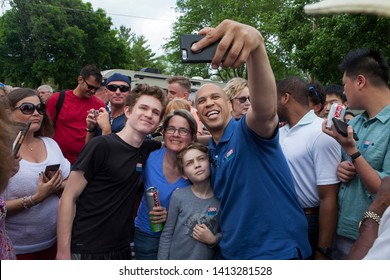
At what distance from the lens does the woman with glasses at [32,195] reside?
109 inches

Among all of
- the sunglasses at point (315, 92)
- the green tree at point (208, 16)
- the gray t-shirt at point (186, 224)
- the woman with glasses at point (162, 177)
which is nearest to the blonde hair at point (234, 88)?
the sunglasses at point (315, 92)

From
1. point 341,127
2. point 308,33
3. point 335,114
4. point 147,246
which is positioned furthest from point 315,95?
point 308,33

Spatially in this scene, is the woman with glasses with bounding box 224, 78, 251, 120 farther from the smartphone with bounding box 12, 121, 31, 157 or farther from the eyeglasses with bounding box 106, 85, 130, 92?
the smartphone with bounding box 12, 121, 31, 157

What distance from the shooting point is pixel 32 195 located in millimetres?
2799

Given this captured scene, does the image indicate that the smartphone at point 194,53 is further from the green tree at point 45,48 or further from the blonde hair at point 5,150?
the green tree at point 45,48

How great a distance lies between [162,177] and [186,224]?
1.39 ft

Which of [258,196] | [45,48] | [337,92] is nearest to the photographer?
[258,196]

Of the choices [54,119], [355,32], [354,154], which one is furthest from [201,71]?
[354,154]

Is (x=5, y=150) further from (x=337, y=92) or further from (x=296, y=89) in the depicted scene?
(x=337, y=92)

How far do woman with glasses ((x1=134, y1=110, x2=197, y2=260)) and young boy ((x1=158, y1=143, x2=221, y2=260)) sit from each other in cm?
11

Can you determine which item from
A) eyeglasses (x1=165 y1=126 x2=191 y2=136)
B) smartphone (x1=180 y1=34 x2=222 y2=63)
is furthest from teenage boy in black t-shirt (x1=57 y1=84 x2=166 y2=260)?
smartphone (x1=180 y1=34 x2=222 y2=63)

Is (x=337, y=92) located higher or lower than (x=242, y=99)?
higher
